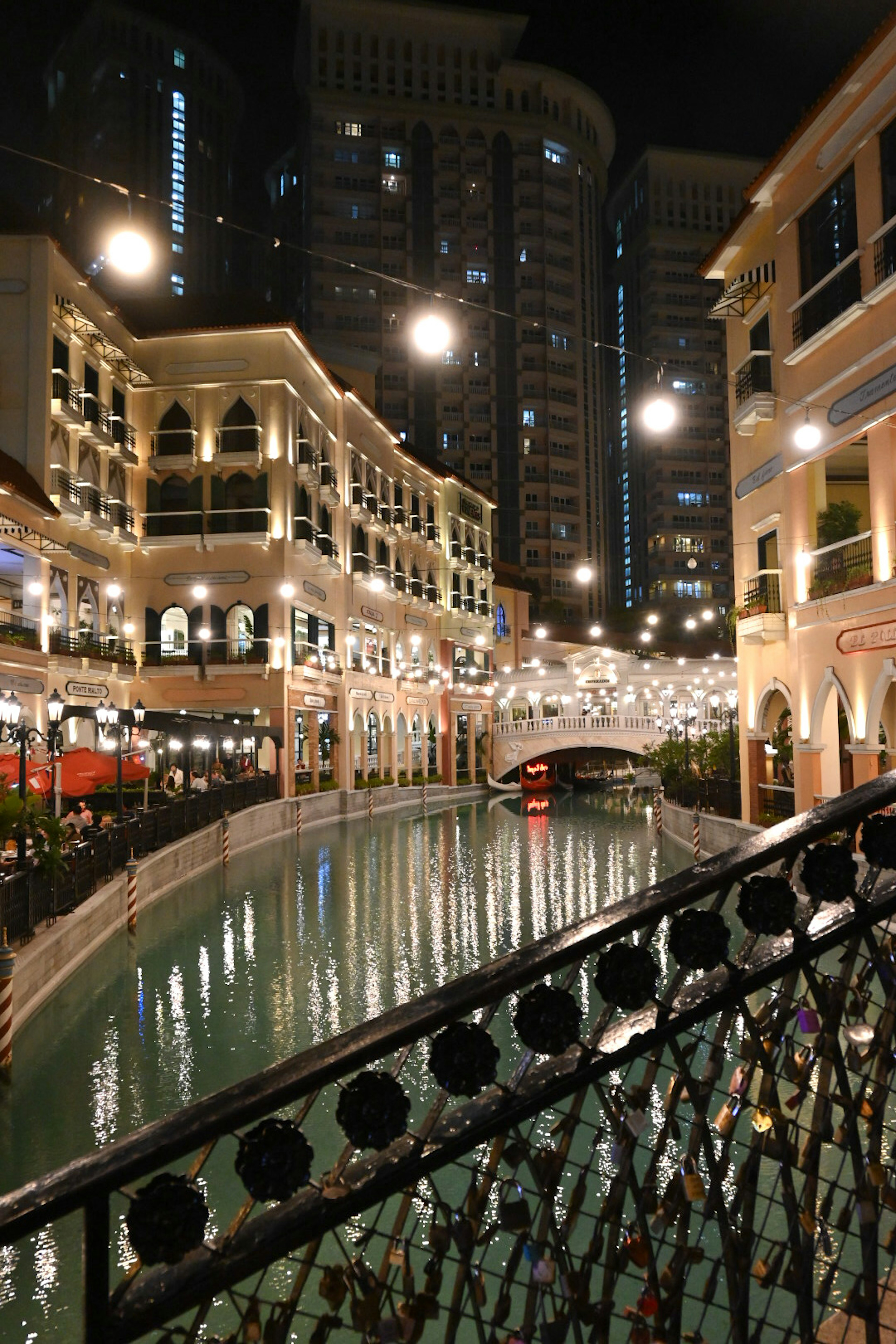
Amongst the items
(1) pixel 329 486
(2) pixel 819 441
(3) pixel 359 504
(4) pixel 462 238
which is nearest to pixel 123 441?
(1) pixel 329 486

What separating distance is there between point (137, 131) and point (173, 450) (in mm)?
70942

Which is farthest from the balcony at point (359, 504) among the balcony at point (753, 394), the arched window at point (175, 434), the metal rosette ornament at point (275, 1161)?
the metal rosette ornament at point (275, 1161)

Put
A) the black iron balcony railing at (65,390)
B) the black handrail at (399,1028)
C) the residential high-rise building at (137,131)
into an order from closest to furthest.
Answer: the black handrail at (399,1028) → the black iron balcony railing at (65,390) → the residential high-rise building at (137,131)

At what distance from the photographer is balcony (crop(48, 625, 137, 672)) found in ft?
86.0

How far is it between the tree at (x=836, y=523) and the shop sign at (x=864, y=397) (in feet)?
5.47

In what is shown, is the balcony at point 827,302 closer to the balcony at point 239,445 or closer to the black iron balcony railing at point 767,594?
the black iron balcony railing at point 767,594

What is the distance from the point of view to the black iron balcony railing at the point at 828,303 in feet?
49.3

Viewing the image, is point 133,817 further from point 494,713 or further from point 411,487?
point 494,713

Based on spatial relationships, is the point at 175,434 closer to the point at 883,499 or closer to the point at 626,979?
the point at 883,499

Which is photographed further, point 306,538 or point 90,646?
point 306,538

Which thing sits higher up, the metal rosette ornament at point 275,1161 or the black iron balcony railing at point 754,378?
the black iron balcony railing at point 754,378

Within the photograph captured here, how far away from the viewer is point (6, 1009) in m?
8.96

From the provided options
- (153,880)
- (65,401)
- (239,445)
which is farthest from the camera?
(239,445)

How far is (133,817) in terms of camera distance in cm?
1730
